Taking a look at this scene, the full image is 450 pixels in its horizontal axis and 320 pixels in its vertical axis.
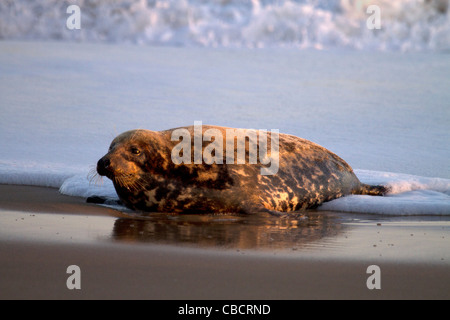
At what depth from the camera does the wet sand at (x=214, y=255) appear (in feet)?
9.73

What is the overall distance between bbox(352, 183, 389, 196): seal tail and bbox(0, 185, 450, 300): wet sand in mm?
874

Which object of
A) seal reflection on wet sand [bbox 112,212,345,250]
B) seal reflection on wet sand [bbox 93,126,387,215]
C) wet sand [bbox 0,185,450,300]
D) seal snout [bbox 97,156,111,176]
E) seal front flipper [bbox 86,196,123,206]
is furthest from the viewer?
seal front flipper [bbox 86,196,123,206]

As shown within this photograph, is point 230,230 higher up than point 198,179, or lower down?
lower down

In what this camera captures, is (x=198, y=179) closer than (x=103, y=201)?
Yes

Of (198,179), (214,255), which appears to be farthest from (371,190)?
(214,255)

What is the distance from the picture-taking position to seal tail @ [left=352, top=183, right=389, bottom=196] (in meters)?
5.93

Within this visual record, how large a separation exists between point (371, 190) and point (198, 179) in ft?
5.42

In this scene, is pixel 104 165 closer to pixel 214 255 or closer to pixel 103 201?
pixel 103 201

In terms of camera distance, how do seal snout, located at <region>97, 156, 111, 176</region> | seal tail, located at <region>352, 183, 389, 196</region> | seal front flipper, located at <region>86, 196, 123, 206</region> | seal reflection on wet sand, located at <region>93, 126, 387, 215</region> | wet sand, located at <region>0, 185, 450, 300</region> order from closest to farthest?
wet sand, located at <region>0, 185, 450, 300</region> < seal snout, located at <region>97, 156, 111, 176</region> < seal reflection on wet sand, located at <region>93, 126, 387, 215</region> < seal front flipper, located at <region>86, 196, 123, 206</region> < seal tail, located at <region>352, 183, 389, 196</region>

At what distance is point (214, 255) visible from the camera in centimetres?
357

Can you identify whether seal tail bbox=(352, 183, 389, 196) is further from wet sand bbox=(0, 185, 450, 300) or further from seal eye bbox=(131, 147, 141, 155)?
seal eye bbox=(131, 147, 141, 155)

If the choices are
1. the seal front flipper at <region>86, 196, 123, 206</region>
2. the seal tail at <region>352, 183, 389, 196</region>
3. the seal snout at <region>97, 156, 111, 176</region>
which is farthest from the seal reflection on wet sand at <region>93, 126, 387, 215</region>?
the seal tail at <region>352, 183, 389, 196</region>

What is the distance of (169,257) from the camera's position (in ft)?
11.5
